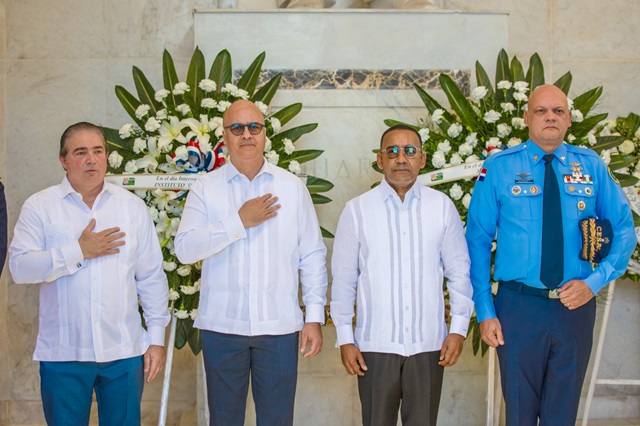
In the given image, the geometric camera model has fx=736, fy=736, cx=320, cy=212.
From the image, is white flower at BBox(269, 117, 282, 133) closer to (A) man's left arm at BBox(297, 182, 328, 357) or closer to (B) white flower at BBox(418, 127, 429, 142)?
(B) white flower at BBox(418, 127, 429, 142)

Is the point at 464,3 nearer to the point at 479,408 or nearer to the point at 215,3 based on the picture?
the point at 215,3

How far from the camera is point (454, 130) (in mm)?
4000

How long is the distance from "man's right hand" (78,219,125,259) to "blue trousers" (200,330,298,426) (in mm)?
528

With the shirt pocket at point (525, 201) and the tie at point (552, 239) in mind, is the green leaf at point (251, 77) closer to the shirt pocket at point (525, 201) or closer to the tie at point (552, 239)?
the shirt pocket at point (525, 201)

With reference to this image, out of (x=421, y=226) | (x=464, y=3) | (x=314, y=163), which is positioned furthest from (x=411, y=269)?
(x=464, y=3)

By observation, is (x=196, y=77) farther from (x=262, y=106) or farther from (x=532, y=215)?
(x=532, y=215)

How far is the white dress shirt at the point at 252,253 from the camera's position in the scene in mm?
3025

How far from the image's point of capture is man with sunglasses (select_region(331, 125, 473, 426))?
120 inches

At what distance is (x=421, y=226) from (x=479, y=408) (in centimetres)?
200

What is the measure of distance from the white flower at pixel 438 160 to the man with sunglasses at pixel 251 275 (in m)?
1.05

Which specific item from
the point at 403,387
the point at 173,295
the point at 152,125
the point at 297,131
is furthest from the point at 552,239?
the point at 152,125

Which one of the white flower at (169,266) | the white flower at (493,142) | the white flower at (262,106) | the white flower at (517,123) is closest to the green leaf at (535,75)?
the white flower at (517,123)

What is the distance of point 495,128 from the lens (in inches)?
158

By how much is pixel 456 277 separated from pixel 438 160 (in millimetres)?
988
